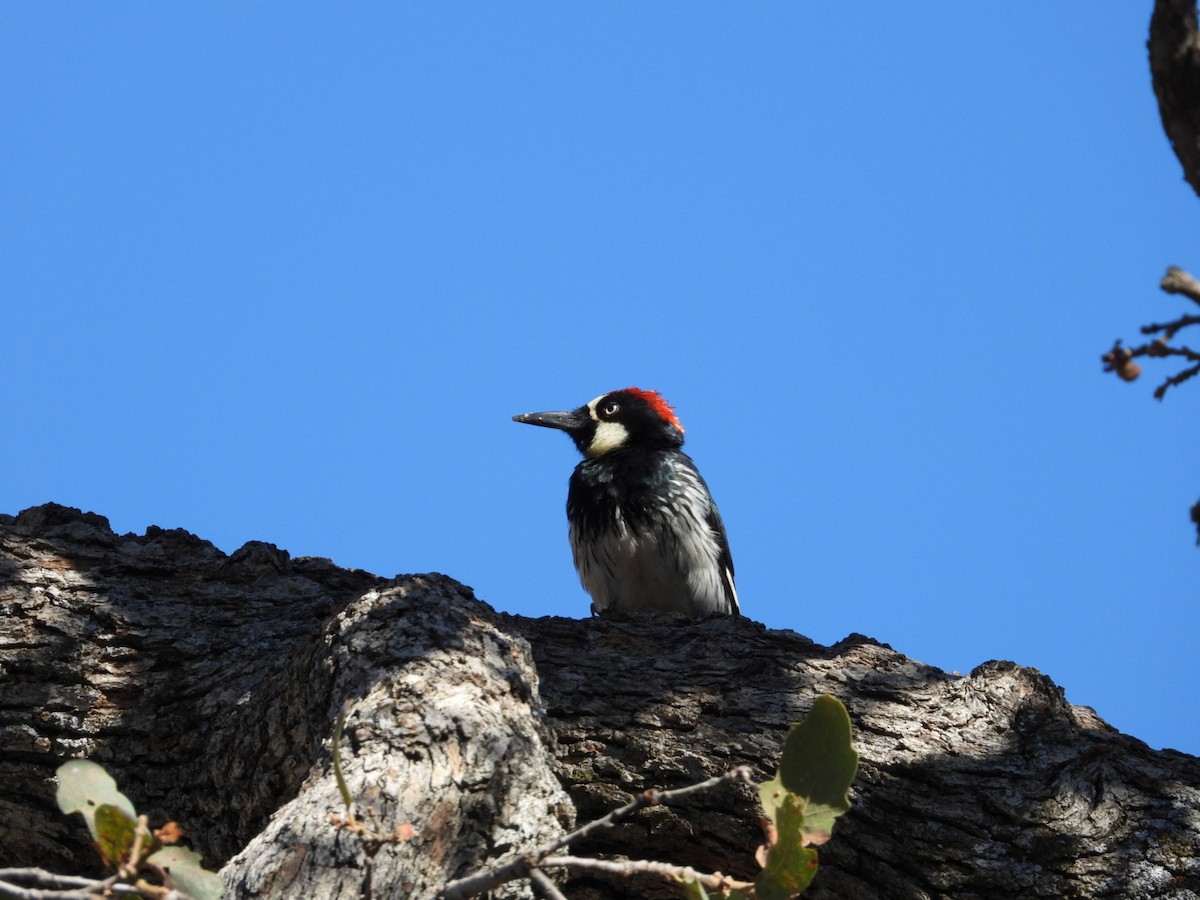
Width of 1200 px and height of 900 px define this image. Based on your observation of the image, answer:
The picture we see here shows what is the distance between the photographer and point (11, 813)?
10.2 ft

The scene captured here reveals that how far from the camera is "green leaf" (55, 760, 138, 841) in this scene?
1654mm

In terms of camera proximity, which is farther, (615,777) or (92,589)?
(92,589)

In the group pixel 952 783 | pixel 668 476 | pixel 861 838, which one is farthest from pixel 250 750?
pixel 668 476

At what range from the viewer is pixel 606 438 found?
20.2 ft

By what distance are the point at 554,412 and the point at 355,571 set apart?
2591 millimetres

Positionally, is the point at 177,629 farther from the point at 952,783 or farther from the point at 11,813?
the point at 952,783

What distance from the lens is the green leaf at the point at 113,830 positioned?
5.33ft

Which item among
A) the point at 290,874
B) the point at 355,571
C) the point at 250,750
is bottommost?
the point at 290,874

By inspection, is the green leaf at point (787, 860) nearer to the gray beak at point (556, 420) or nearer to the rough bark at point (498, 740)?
the rough bark at point (498, 740)

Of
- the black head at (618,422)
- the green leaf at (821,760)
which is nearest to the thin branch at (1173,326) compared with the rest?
the green leaf at (821,760)

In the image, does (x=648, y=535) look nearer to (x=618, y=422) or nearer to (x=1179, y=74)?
(x=618, y=422)

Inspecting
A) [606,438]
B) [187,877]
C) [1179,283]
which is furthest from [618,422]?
[1179,283]

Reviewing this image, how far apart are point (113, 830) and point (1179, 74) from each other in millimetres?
1571

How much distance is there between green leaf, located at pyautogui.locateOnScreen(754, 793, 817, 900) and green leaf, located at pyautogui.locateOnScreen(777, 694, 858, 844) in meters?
0.06
